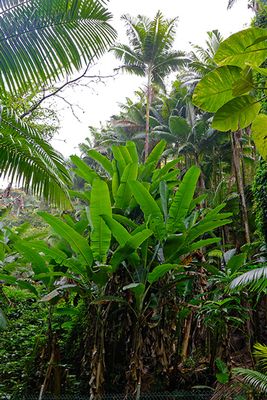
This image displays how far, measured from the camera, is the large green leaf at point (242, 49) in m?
3.10

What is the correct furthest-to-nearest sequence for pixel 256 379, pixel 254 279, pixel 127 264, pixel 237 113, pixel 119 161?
1. pixel 119 161
2. pixel 127 264
3. pixel 254 279
4. pixel 256 379
5. pixel 237 113

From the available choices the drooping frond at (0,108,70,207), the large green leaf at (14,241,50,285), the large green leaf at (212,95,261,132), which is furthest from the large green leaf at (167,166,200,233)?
the large green leaf at (14,241,50,285)

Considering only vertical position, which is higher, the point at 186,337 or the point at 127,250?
the point at 127,250

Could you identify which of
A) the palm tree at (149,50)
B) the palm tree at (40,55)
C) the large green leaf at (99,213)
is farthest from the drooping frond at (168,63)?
the large green leaf at (99,213)

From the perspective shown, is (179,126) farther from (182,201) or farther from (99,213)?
(99,213)

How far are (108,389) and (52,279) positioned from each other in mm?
1286

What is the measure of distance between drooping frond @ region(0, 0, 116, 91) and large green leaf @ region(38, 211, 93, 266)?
1219 millimetres

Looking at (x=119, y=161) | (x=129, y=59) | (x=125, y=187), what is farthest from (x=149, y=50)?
(x=125, y=187)

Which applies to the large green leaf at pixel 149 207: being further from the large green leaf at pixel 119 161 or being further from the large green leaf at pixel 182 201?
the large green leaf at pixel 119 161

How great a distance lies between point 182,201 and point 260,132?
1094 mm

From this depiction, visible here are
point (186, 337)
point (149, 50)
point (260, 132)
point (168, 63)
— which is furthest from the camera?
point (168, 63)

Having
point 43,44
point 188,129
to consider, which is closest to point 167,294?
point 43,44

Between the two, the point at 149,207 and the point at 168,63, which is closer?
the point at 149,207

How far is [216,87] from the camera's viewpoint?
3.28 meters
